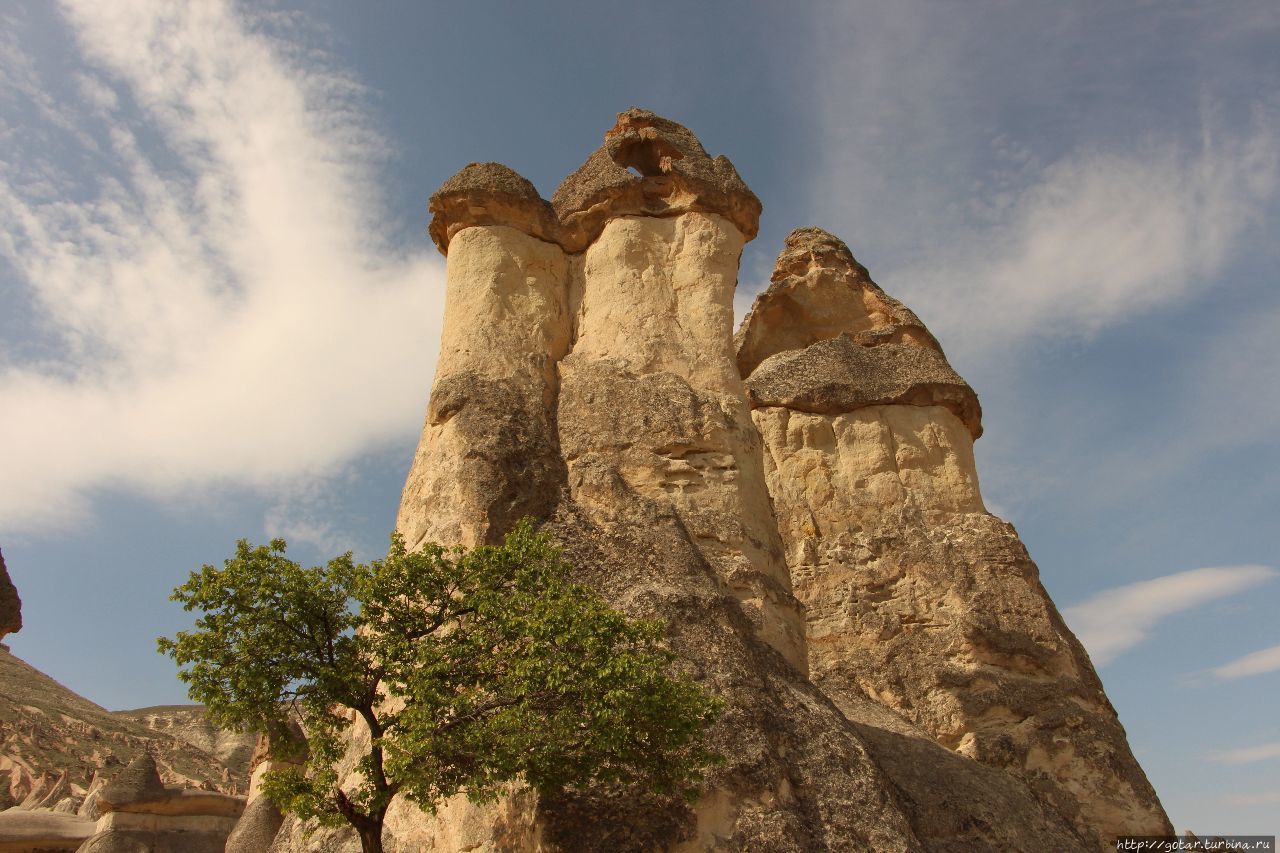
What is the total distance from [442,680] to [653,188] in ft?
45.5

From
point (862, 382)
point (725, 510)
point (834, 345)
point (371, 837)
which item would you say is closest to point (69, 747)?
point (834, 345)

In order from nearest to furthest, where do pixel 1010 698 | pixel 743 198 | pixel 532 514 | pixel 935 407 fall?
pixel 532 514 → pixel 1010 698 → pixel 743 198 → pixel 935 407

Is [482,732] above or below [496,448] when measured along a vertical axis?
below

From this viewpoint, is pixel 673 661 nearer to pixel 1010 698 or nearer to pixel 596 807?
pixel 596 807

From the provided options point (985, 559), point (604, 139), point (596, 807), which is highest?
point (604, 139)

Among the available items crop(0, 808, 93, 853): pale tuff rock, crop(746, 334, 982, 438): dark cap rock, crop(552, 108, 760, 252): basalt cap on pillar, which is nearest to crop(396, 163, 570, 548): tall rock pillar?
crop(552, 108, 760, 252): basalt cap on pillar

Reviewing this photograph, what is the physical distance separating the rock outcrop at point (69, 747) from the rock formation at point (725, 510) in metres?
20.8

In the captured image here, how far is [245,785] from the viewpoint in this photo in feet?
153

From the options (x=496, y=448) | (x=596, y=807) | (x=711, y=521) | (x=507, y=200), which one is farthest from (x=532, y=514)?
(x=507, y=200)

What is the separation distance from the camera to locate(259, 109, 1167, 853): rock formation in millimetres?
13531

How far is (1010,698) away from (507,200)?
14672mm

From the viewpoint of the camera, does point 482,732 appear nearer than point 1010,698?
Yes

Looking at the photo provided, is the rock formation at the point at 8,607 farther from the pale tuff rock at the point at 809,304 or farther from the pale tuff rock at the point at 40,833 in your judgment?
Answer: the pale tuff rock at the point at 809,304

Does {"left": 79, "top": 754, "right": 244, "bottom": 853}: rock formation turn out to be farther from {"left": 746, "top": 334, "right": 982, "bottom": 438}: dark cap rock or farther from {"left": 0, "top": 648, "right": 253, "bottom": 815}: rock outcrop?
{"left": 746, "top": 334, "right": 982, "bottom": 438}: dark cap rock
